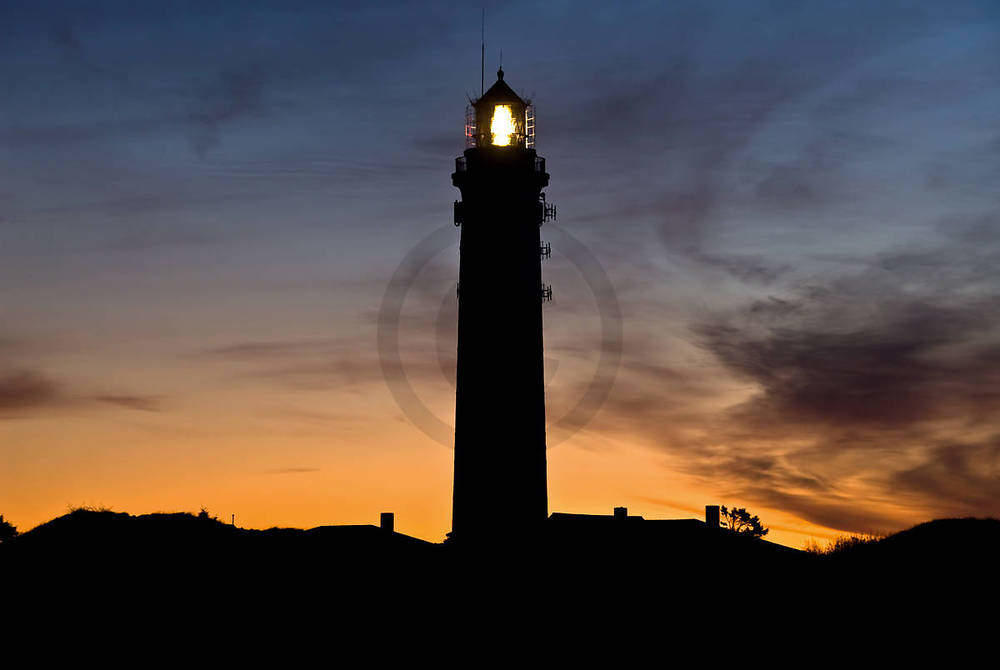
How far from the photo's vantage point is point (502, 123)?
62531 millimetres

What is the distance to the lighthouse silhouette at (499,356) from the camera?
58.3 meters

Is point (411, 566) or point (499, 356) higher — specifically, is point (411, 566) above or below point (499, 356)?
below

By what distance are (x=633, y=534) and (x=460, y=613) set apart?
12.8m

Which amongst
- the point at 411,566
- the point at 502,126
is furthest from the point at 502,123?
→ the point at 411,566

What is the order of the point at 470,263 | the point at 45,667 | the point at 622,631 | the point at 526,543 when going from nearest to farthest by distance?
the point at 45,667 < the point at 622,631 < the point at 526,543 < the point at 470,263

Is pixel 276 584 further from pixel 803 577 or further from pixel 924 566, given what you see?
pixel 924 566

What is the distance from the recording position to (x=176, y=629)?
1651 inches

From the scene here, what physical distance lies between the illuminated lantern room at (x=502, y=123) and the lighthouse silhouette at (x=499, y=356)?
4.41 feet

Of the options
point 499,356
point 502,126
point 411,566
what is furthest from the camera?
point 502,126

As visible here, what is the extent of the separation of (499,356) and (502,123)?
11701 mm

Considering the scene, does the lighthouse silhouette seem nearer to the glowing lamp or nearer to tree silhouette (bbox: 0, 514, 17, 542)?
the glowing lamp

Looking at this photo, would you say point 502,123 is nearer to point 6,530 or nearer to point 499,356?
point 499,356

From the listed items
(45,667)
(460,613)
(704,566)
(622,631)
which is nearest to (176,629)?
(45,667)

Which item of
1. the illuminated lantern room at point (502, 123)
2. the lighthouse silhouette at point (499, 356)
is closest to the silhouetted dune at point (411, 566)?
the lighthouse silhouette at point (499, 356)
